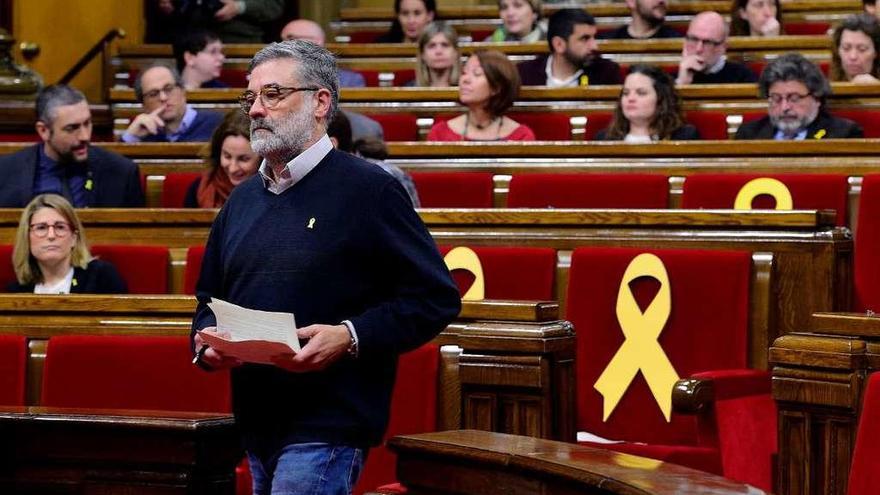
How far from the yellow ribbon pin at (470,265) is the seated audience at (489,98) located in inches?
34.3

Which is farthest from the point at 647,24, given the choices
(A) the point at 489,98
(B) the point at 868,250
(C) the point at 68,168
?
(B) the point at 868,250

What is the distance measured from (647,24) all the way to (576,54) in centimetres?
50

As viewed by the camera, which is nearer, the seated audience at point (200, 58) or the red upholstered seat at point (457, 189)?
the red upholstered seat at point (457, 189)

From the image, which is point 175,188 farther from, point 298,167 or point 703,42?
point 298,167

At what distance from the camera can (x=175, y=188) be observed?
2391mm

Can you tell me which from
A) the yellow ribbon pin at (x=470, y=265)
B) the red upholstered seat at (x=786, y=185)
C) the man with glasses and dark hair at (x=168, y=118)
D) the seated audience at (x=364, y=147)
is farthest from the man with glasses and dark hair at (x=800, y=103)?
the man with glasses and dark hair at (x=168, y=118)

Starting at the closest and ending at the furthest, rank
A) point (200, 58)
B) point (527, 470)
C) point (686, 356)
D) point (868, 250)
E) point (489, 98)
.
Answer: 1. point (527, 470)
2. point (686, 356)
3. point (868, 250)
4. point (489, 98)
5. point (200, 58)

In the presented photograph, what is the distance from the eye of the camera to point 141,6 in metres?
3.99

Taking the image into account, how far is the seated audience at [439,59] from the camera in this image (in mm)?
2920

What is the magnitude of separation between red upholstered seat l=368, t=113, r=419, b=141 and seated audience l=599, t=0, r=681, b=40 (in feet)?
2.63

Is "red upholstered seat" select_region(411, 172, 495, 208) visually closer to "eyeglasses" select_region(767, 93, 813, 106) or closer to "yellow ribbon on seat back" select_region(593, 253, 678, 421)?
"eyeglasses" select_region(767, 93, 813, 106)

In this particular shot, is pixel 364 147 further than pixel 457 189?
No

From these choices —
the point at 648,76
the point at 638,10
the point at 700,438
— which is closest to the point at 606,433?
the point at 700,438

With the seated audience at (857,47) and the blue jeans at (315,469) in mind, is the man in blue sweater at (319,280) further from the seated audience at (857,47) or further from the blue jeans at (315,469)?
the seated audience at (857,47)
